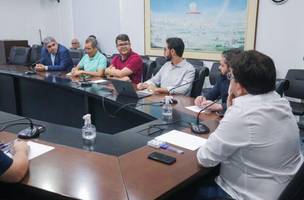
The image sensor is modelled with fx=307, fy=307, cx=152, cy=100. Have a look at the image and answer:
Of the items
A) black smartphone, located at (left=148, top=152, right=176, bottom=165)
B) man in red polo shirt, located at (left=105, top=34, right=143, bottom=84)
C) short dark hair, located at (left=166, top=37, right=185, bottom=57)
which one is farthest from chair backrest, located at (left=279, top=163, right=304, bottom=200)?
man in red polo shirt, located at (left=105, top=34, right=143, bottom=84)

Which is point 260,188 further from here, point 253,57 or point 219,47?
point 219,47

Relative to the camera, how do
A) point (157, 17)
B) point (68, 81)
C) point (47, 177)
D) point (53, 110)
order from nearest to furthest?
1. point (47, 177)
2. point (68, 81)
3. point (53, 110)
4. point (157, 17)

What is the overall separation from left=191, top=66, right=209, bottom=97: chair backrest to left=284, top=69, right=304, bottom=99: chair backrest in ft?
3.91

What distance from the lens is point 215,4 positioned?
4402mm

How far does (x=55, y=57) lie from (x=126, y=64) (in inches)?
54.5

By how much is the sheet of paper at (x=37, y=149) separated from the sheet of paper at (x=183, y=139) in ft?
1.83

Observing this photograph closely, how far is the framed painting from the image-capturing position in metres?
4.13

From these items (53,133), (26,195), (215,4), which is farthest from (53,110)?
(215,4)

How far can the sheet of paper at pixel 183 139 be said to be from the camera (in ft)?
5.05

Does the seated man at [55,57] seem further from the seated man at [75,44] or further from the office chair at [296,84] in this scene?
the office chair at [296,84]

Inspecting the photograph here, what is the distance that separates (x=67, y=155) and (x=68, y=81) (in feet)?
6.94

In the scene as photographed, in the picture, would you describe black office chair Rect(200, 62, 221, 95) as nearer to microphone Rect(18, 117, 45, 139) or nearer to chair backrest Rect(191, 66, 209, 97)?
chair backrest Rect(191, 66, 209, 97)

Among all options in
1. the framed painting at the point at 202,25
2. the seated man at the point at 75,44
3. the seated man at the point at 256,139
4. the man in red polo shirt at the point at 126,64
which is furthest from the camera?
the seated man at the point at 75,44

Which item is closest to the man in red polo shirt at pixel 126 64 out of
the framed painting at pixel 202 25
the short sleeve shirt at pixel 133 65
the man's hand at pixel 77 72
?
the short sleeve shirt at pixel 133 65
